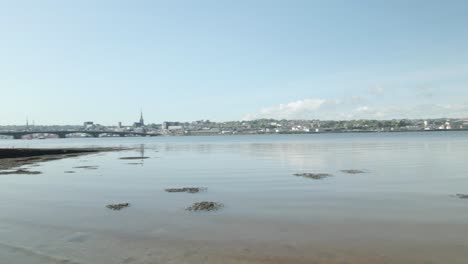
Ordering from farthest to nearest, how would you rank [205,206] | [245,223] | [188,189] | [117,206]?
[188,189], [117,206], [205,206], [245,223]

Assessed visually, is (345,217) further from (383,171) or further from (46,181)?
(46,181)

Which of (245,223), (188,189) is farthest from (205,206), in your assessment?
(188,189)

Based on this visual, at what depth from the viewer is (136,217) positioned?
16.0m

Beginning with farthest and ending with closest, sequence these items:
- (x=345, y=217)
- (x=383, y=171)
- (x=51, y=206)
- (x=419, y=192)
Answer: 1. (x=383, y=171)
2. (x=419, y=192)
3. (x=51, y=206)
4. (x=345, y=217)

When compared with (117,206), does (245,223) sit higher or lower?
lower

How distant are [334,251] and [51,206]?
13.6 metres

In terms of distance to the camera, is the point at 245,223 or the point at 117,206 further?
the point at 117,206

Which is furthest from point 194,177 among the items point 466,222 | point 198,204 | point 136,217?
point 466,222

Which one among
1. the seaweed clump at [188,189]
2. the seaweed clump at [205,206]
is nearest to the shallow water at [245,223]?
the seaweed clump at [205,206]

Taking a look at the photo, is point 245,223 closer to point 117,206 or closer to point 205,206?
point 205,206

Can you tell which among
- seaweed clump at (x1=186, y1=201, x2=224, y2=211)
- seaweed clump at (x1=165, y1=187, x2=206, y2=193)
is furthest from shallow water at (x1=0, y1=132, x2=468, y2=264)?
seaweed clump at (x1=165, y1=187, x2=206, y2=193)

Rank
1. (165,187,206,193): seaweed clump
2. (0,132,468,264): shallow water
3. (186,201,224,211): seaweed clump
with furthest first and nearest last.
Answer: (165,187,206,193): seaweed clump, (186,201,224,211): seaweed clump, (0,132,468,264): shallow water

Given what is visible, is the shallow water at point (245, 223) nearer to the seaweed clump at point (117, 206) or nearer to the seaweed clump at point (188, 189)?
the seaweed clump at point (117, 206)

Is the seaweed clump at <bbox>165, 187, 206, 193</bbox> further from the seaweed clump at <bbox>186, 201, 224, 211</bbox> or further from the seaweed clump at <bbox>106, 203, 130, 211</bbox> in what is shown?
the seaweed clump at <bbox>106, 203, 130, 211</bbox>
